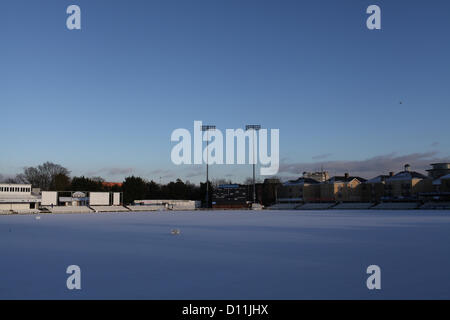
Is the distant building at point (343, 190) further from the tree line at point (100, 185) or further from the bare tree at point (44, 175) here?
the bare tree at point (44, 175)

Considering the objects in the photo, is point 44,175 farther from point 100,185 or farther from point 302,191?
point 302,191

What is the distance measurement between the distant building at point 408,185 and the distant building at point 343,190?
28.4 feet

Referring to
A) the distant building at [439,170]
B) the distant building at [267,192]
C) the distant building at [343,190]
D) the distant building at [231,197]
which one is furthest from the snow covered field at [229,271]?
the distant building at [267,192]

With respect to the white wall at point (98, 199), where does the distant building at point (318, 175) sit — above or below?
above

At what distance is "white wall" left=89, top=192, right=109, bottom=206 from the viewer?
8288cm

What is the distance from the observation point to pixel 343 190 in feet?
324

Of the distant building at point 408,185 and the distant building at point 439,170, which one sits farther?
the distant building at point 439,170

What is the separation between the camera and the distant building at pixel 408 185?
292 ft

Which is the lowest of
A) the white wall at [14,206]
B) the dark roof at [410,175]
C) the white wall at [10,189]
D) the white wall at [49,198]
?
the white wall at [14,206]

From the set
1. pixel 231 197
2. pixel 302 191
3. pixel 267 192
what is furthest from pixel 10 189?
pixel 267 192

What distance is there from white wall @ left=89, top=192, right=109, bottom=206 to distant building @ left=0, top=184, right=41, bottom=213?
1019 cm

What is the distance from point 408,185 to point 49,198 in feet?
246

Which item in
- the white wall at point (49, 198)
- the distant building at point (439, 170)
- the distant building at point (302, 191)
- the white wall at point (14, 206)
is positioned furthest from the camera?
the distant building at point (302, 191)

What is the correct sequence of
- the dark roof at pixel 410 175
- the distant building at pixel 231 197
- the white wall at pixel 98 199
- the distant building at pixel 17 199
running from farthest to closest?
the dark roof at pixel 410 175, the distant building at pixel 231 197, the white wall at pixel 98 199, the distant building at pixel 17 199
